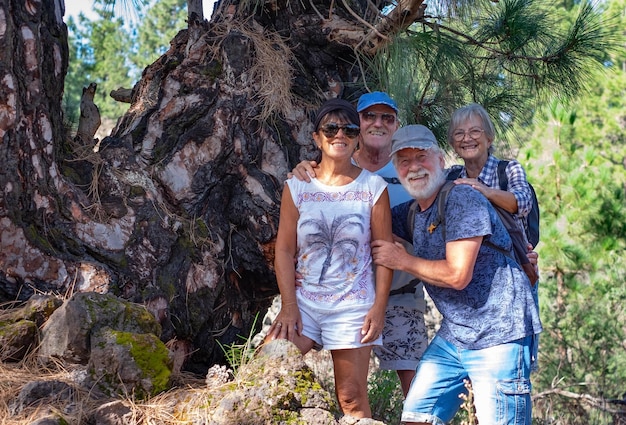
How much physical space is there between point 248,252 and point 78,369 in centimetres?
135

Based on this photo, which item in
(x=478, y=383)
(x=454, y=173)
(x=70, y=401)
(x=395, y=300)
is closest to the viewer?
(x=70, y=401)

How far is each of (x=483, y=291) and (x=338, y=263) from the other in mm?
638

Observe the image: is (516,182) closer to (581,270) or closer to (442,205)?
(442,205)

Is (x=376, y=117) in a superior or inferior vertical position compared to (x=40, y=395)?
superior

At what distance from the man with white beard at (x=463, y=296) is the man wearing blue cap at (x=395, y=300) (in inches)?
20.4

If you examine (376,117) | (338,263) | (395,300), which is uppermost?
(376,117)

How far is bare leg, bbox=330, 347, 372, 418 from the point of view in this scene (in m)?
3.18

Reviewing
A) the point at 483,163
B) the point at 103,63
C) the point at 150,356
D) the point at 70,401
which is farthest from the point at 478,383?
the point at 103,63

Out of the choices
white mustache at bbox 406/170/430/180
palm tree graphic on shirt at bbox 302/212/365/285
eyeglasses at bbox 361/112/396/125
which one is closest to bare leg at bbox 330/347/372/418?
palm tree graphic on shirt at bbox 302/212/365/285

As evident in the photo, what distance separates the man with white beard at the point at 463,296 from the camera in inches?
115

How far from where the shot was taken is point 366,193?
3.24m

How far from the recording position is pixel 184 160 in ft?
13.5

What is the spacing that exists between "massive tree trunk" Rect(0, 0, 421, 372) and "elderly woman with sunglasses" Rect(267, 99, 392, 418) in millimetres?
581

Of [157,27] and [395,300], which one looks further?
[157,27]
